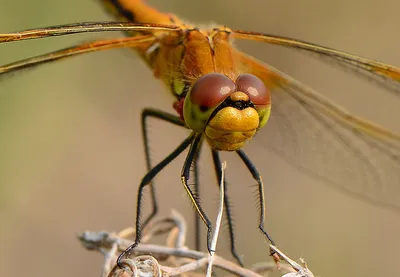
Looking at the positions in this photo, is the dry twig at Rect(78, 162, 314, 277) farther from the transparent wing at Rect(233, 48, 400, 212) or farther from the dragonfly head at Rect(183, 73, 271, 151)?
the transparent wing at Rect(233, 48, 400, 212)

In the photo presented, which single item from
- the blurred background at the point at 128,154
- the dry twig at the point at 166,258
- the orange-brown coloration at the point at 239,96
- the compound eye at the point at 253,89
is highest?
the blurred background at the point at 128,154

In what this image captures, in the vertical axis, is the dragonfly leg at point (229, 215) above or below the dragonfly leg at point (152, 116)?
below

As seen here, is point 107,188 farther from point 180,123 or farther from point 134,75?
point 180,123

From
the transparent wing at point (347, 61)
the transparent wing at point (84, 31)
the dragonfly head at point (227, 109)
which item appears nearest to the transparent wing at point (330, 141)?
the transparent wing at point (347, 61)

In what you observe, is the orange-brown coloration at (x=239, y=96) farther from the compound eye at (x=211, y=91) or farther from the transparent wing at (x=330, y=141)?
the transparent wing at (x=330, y=141)

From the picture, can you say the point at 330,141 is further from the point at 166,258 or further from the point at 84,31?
the point at 84,31

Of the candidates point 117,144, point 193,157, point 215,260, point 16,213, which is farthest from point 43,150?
point 215,260

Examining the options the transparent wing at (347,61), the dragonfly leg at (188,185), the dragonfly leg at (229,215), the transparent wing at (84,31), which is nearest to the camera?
the dragonfly leg at (188,185)
